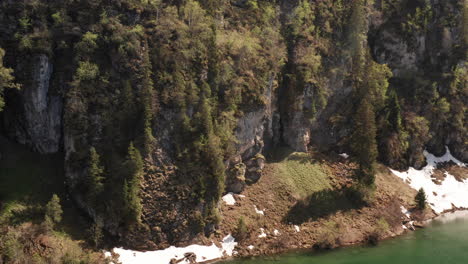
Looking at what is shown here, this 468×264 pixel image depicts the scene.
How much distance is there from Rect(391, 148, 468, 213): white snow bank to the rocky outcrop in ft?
178

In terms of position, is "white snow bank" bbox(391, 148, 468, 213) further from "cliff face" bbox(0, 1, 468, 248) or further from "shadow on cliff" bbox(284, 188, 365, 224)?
"shadow on cliff" bbox(284, 188, 365, 224)

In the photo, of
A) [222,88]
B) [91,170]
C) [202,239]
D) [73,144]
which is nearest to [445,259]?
[202,239]

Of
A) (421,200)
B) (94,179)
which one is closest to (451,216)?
(421,200)

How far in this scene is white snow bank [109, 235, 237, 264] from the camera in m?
38.7

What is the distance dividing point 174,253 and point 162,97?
18569mm

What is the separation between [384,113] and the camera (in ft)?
211

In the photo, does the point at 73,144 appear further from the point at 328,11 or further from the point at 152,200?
the point at 328,11

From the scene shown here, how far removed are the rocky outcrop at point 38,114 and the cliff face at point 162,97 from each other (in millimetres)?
120

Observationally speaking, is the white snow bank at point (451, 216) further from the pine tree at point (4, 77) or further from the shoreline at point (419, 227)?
the pine tree at point (4, 77)

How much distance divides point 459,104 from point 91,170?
2881 inches

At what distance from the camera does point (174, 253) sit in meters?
40.4

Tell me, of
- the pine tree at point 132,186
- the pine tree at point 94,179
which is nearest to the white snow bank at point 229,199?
the pine tree at point 132,186

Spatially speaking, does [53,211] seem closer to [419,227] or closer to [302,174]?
[302,174]

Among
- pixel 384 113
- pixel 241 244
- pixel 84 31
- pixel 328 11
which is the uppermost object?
pixel 328 11
